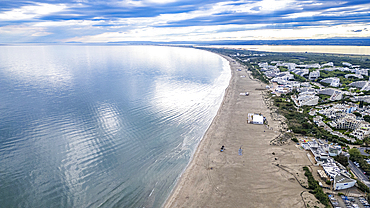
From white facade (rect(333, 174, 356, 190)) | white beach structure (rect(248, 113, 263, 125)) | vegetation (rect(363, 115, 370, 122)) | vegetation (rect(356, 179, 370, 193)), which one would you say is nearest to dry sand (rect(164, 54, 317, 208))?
white beach structure (rect(248, 113, 263, 125))

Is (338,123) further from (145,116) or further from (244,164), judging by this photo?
(145,116)

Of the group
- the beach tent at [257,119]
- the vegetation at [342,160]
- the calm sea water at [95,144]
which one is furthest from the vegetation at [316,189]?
the beach tent at [257,119]

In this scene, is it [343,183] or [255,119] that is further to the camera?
[255,119]

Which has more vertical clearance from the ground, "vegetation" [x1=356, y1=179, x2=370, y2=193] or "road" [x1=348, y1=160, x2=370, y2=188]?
"vegetation" [x1=356, y1=179, x2=370, y2=193]

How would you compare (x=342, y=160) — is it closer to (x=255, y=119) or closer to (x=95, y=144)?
(x=255, y=119)

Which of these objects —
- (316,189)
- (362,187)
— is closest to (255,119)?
(316,189)

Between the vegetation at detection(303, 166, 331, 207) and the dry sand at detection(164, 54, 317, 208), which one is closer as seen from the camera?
the vegetation at detection(303, 166, 331, 207)

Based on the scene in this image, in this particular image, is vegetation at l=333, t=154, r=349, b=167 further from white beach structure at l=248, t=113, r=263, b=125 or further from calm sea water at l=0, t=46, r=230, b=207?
calm sea water at l=0, t=46, r=230, b=207
